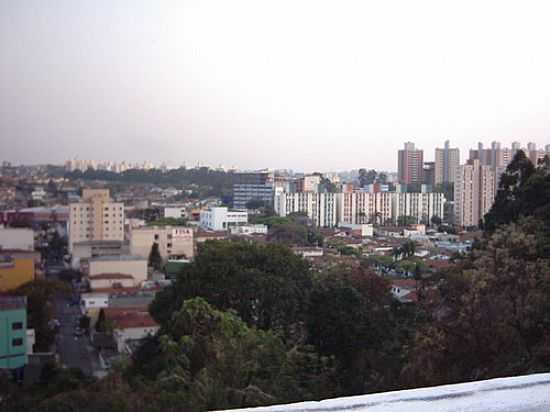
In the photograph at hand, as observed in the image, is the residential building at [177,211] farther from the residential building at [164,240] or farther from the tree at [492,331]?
the tree at [492,331]

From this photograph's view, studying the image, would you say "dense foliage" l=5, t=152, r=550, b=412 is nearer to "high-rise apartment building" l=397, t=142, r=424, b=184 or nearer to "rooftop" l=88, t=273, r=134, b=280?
"rooftop" l=88, t=273, r=134, b=280

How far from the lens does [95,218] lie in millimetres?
4281

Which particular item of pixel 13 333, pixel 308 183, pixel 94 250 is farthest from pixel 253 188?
pixel 13 333

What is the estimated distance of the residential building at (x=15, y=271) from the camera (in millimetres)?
4009

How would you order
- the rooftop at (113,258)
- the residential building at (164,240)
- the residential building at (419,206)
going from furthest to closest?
the residential building at (419,206) → the residential building at (164,240) → the rooftop at (113,258)

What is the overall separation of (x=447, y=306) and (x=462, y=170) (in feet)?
10.5

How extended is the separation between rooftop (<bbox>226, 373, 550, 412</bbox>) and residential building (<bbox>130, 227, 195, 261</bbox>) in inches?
164

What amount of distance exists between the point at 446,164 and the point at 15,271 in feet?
13.6

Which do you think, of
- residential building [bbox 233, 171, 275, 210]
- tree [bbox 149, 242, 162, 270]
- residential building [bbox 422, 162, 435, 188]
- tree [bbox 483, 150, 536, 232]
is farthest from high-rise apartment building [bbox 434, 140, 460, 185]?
tree [bbox 149, 242, 162, 270]

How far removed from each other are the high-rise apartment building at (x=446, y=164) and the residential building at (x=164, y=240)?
259cm

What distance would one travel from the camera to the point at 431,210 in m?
6.37

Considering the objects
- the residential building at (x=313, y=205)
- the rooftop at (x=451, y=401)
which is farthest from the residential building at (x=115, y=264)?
the rooftop at (x=451, y=401)

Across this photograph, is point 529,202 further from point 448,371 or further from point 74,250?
→ point 74,250

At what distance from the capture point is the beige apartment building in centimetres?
414
